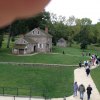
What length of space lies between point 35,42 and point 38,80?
106ft

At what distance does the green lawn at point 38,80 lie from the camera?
27442 mm

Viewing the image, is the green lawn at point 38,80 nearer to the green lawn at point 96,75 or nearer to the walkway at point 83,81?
the walkway at point 83,81

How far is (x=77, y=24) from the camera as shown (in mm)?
88750

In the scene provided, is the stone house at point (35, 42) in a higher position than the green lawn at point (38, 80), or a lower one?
higher

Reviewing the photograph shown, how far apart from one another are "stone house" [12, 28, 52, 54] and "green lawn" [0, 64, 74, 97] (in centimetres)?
1742

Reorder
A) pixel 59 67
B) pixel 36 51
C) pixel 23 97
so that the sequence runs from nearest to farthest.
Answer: pixel 23 97
pixel 59 67
pixel 36 51

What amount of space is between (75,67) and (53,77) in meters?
9.45

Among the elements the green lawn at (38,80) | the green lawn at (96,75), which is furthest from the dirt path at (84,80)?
the green lawn at (38,80)

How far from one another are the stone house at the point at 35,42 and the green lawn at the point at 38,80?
57.1ft

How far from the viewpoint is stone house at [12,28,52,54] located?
61688 millimetres

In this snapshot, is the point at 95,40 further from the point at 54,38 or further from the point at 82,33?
the point at 54,38

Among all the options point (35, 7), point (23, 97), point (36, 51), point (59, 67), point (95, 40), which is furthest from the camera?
point (95, 40)

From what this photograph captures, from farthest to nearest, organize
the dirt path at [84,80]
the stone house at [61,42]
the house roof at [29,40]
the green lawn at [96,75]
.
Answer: the stone house at [61,42]
the house roof at [29,40]
the green lawn at [96,75]
the dirt path at [84,80]

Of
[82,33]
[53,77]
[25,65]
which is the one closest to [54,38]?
[82,33]
